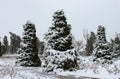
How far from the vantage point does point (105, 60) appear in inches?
1348

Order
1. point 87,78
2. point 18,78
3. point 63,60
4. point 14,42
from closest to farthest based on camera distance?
point 18,78 → point 87,78 → point 63,60 → point 14,42

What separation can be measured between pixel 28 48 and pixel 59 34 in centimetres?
1061

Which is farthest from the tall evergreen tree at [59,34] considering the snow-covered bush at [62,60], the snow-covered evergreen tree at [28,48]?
the snow-covered evergreen tree at [28,48]

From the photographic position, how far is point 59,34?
24578 millimetres

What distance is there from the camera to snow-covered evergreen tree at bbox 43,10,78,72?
23.4 meters

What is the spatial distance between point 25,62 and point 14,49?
5600cm

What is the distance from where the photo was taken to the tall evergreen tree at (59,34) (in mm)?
24297

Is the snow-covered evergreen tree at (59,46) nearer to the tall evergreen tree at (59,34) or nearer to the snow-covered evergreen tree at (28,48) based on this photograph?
the tall evergreen tree at (59,34)

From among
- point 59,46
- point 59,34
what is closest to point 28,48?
point 59,34

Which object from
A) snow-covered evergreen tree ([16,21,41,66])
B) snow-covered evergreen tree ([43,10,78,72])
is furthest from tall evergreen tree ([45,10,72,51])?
snow-covered evergreen tree ([16,21,41,66])

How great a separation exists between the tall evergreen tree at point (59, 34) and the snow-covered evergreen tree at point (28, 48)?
31.1ft

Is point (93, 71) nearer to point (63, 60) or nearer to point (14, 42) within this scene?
point (63, 60)

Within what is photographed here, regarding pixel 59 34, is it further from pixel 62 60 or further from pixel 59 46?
pixel 62 60

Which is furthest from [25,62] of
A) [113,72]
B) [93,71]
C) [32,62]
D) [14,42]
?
[14,42]
